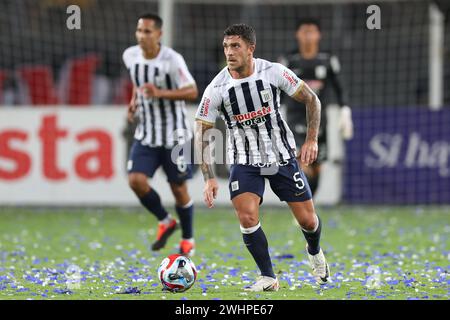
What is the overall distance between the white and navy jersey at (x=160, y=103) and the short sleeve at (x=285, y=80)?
2.29 meters

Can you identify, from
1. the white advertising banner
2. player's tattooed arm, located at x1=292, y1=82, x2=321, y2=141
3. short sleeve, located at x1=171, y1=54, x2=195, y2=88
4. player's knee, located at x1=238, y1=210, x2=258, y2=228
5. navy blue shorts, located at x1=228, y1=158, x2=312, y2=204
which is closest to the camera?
player's knee, located at x1=238, y1=210, x2=258, y2=228

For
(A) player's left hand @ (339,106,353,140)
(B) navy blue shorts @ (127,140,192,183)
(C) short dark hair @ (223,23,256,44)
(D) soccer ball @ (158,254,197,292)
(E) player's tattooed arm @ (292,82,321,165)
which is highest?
(C) short dark hair @ (223,23,256,44)

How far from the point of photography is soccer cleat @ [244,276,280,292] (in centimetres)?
681

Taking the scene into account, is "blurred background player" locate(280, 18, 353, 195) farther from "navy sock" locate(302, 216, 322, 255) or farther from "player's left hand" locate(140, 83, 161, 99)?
"navy sock" locate(302, 216, 322, 255)

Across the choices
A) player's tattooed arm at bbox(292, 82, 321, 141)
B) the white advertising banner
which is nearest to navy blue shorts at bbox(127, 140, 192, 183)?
player's tattooed arm at bbox(292, 82, 321, 141)

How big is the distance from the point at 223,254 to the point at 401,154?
5667mm

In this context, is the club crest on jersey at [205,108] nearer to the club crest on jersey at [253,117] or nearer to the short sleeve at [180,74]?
the club crest on jersey at [253,117]

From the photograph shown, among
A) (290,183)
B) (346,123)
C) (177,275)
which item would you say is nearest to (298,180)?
(290,183)

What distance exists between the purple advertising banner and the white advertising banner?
132 centimetres

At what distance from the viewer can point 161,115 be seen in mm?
9383

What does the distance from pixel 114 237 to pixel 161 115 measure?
6.48 feet

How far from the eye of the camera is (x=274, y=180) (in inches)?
282

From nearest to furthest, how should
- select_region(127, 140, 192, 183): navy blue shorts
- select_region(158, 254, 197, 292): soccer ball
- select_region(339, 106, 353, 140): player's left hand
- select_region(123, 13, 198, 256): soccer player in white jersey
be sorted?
select_region(158, 254, 197, 292): soccer ball < select_region(123, 13, 198, 256): soccer player in white jersey < select_region(127, 140, 192, 183): navy blue shorts < select_region(339, 106, 353, 140): player's left hand
